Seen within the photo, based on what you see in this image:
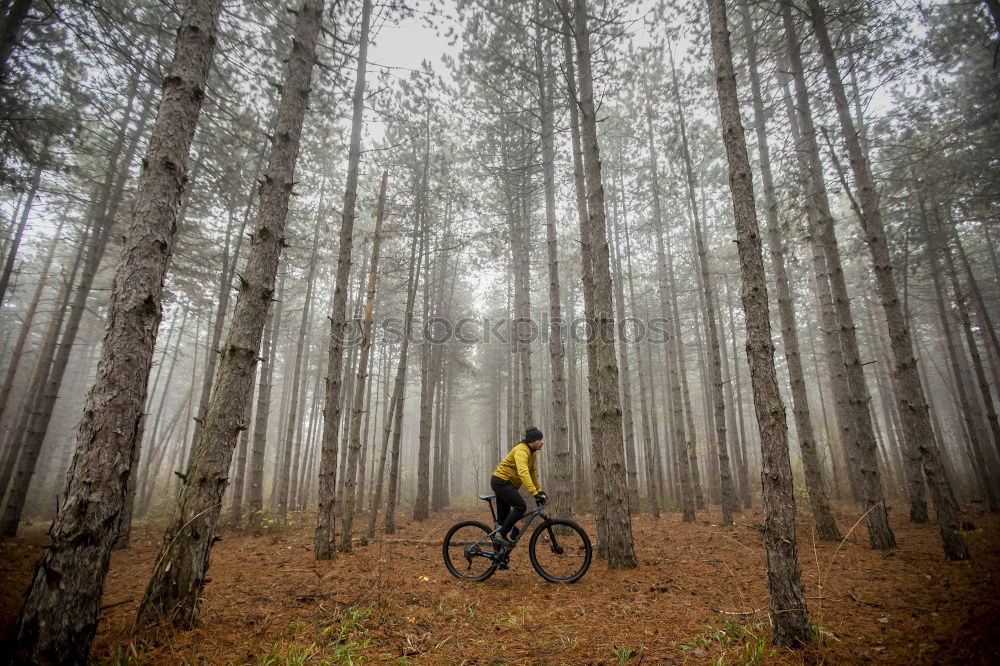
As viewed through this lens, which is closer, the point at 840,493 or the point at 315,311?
the point at 840,493

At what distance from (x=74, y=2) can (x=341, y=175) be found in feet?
26.5

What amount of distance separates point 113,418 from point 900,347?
10365 mm

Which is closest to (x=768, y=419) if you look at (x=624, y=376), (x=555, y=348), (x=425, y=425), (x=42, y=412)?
(x=555, y=348)

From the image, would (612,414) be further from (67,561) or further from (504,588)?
(67,561)

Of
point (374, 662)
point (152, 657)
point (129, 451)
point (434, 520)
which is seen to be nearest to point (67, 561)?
point (129, 451)

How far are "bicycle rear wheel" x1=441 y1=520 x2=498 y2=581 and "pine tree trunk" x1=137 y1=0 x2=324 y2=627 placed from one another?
128 inches

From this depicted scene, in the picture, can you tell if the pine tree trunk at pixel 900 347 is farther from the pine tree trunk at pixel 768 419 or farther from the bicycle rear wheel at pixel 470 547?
the bicycle rear wheel at pixel 470 547

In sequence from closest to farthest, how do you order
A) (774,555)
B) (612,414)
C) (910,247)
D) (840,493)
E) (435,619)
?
(774,555) < (435,619) < (612,414) < (910,247) < (840,493)

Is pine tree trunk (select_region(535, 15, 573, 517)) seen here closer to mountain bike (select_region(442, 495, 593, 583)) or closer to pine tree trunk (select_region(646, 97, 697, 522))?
mountain bike (select_region(442, 495, 593, 583))

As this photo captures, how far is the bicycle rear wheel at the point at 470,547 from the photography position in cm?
596

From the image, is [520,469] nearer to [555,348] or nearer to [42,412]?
[555,348]

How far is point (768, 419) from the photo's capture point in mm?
3645

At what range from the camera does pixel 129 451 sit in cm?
321

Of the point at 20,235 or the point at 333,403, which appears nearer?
the point at 333,403
